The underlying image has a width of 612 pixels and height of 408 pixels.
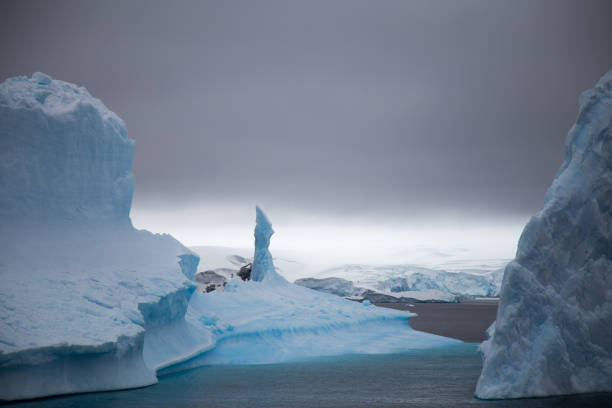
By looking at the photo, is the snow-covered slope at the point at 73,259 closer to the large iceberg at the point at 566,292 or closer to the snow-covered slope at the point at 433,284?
the large iceberg at the point at 566,292

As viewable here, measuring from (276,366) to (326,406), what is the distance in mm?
6956

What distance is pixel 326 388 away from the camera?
1484 cm

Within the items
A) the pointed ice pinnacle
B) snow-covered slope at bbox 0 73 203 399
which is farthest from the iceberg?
snow-covered slope at bbox 0 73 203 399

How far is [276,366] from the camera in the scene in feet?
63.5

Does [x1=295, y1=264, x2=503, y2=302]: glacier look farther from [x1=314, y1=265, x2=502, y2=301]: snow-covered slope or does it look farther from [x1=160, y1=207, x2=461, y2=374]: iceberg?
[x1=160, y1=207, x2=461, y2=374]: iceberg

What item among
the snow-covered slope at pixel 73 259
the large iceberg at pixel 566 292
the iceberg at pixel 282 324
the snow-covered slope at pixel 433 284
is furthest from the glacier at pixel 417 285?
the large iceberg at pixel 566 292

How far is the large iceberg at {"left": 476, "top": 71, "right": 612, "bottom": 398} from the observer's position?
37.9 ft

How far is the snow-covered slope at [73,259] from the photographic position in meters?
12.5

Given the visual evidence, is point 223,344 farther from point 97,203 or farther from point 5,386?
point 5,386

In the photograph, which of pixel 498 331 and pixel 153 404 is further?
pixel 153 404

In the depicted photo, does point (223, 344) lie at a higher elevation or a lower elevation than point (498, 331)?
lower

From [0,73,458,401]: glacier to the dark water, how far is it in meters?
0.83

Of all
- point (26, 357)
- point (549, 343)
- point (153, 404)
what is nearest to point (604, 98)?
point (549, 343)

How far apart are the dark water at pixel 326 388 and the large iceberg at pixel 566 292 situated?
1.60ft
